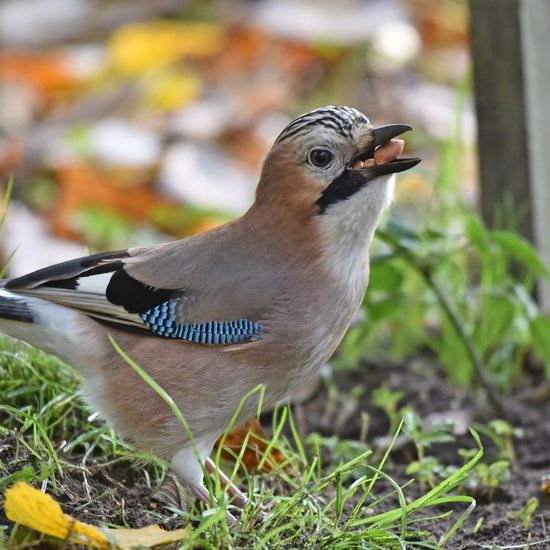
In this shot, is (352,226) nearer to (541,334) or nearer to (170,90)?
(541,334)

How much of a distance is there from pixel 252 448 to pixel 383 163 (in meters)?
1.10

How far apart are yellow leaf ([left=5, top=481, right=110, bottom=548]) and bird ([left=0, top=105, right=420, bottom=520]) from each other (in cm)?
70

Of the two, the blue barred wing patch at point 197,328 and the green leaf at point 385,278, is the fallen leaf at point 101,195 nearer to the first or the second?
the green leaf at point 385,278

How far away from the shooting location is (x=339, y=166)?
3.80 meters

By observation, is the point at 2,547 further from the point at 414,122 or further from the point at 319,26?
the point at 319,26

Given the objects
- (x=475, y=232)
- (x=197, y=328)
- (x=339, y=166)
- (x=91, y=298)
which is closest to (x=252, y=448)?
(x=197, y=328)

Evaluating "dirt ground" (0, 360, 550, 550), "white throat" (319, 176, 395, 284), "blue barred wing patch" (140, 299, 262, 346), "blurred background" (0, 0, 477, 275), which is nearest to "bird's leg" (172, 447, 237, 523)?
"dirt ground" (0, 360, 550, 550)

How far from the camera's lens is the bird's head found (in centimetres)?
375

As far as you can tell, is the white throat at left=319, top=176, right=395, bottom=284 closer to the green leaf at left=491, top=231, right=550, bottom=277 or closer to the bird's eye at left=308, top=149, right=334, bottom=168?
the bird's eye at left=308, top=149, right=334, bottom=168

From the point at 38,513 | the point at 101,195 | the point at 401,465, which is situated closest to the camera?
the point at 38,513

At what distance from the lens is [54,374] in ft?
13.9

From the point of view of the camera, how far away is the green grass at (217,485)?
337cm

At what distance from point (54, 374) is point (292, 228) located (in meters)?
1.11

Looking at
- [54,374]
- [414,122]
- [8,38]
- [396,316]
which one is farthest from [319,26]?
[54,374]
